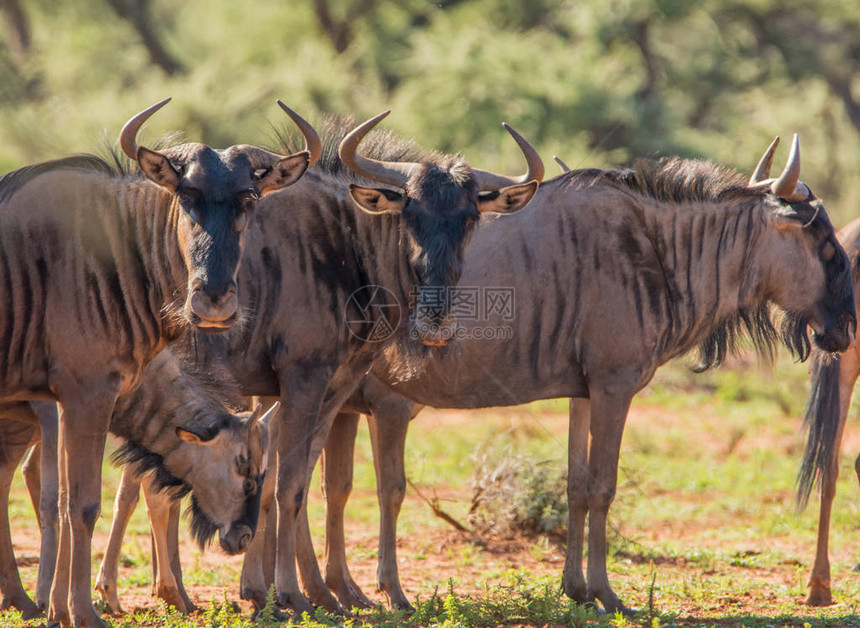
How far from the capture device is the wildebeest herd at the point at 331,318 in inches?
193

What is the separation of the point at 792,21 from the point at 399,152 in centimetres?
1723

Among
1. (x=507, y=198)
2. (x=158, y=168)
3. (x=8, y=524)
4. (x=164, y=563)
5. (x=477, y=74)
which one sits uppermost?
(x=477, y=74)

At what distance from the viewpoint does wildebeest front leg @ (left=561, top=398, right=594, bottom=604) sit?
617 cm

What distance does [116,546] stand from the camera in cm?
602

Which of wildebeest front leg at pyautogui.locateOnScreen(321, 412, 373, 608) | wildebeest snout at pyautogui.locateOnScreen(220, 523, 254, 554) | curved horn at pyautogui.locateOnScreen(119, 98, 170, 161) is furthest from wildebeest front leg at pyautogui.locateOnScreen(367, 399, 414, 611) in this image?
curved horn at pyautogui.locateOnScreen(119, 98, 170, 161)

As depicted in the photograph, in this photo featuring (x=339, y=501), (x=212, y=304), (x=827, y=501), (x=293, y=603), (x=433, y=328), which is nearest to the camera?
(x=212, y=304)

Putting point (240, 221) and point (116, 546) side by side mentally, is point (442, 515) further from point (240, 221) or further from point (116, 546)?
point (240, 221)

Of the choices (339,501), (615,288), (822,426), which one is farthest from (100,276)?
(822,426)

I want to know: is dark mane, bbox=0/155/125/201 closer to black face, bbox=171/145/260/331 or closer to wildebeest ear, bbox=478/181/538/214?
black face, bbox=171/145/260/331

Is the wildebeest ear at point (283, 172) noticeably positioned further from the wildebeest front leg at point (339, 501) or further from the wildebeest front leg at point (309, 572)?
the wildebeest front leg at point (339, 501)

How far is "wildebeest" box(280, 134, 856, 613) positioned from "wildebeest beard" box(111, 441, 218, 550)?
4.08 ft

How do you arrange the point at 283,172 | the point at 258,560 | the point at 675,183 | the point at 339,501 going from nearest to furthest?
the point at 283,172
the point at 258,560
the point at 675,183
the point at 339,501

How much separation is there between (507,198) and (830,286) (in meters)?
2.05

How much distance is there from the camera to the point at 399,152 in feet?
19.7
